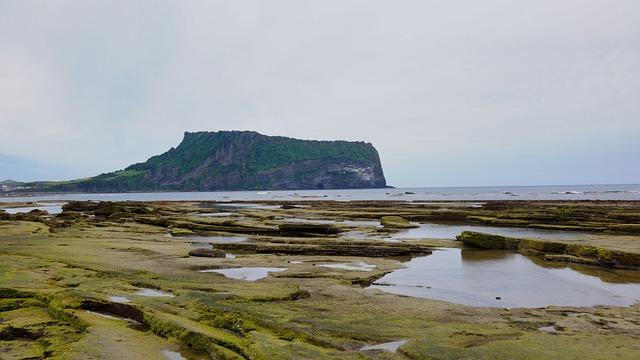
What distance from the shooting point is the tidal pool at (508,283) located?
696 inches

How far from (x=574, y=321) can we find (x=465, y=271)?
10.8m

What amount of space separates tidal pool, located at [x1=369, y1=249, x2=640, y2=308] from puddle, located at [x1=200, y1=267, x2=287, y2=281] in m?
5.44

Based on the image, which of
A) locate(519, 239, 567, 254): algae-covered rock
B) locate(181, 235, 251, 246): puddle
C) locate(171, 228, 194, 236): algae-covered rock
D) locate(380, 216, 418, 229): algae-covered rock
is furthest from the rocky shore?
locate(380, 216, 418, 229): algae-covered rock

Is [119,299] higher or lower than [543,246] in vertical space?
higher

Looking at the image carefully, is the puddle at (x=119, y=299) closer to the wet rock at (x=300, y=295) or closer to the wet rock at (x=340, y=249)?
the wet rock at (x=300, y=295)

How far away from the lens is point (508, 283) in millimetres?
21000

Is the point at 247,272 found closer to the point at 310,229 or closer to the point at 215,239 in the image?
the point at 215,239

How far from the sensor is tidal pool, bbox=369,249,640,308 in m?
17.7

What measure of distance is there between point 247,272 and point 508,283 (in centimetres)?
1223

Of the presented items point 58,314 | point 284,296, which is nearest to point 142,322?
point 58,314

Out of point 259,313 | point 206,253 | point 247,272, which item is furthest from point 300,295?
point 206,253

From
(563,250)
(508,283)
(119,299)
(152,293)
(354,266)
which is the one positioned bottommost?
(508,283)

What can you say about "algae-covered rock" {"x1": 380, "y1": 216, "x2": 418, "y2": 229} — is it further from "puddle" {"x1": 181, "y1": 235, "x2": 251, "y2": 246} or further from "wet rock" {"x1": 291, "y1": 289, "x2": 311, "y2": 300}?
"wet rock" {"x1": 291, "y1": 289, "x2": 311, "y2": 300}

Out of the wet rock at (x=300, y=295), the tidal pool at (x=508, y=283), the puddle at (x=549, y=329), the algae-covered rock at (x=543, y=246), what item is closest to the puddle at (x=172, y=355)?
the wet rock at (x=300, y=295)
